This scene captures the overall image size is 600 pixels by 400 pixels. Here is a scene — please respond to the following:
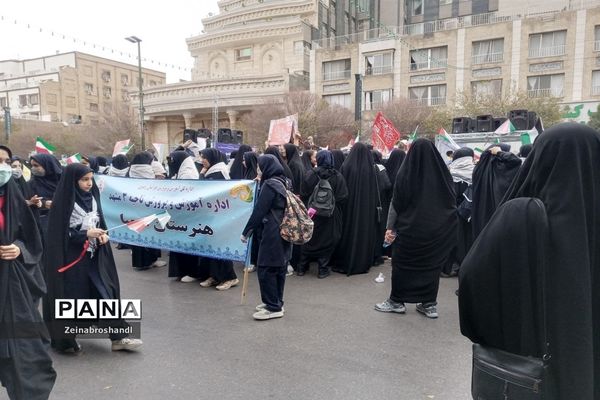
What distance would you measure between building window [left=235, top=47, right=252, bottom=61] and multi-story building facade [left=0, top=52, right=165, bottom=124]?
51.9ft

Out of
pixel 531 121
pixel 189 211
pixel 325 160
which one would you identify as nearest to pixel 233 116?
pixel 531 121

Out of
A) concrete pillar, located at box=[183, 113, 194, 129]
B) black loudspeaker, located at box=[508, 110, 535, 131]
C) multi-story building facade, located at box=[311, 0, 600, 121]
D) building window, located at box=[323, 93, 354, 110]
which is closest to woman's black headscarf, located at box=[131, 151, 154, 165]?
black loudspeaker, located at box=[508, 110, 535, 131]

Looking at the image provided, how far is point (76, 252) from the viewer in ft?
12.9

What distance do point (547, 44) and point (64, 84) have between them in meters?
61.9

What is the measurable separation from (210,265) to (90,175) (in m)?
2.62

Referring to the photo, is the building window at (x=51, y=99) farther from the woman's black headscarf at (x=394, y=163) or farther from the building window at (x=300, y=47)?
the woman's black headscarf at (x=394, y=163)

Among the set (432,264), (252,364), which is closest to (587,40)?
(432,264)

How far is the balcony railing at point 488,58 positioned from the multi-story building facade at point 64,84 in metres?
44.4

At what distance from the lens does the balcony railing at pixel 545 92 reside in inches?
1294

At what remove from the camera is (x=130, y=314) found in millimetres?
4102

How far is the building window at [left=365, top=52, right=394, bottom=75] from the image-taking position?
132ft

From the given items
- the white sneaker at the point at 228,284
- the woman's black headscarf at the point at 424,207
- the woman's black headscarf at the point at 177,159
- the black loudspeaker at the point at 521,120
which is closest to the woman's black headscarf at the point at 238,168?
the woman's black headscarf at the point at 177,159

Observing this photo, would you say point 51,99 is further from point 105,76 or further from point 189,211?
point 189,211

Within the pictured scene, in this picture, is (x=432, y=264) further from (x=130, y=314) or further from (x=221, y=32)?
(x=221, y=32)
